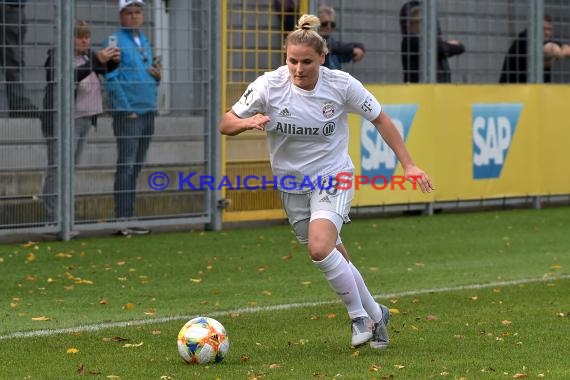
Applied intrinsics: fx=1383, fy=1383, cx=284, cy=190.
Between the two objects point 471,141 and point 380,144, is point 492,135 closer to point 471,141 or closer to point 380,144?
point 471,141

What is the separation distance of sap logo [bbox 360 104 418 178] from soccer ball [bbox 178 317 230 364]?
9.46 meters

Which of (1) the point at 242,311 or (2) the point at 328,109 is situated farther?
(1) the point at 242,311

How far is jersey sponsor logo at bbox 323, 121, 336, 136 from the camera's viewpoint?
8258 mm

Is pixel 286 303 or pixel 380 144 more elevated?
pixel 380 144

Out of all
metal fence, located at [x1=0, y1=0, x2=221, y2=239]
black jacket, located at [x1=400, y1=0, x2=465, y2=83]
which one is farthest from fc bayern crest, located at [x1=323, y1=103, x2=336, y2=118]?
black jacket, located at [x1=400, y1=0, x2=465, y2=83]

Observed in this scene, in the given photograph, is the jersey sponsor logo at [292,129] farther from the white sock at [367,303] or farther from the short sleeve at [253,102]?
the white sock at [367,303]

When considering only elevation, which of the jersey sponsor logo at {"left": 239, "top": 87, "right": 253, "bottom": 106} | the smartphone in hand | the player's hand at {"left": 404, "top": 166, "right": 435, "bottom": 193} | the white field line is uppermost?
the smartphone in hand

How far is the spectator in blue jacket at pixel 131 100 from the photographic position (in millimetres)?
15031

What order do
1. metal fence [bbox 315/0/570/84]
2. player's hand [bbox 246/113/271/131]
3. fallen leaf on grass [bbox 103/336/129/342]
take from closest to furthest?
player's hand [bbox 246/113/271/131]
fallen leaf on grass [bbox 103/336/129/342]
metal fence [bbox 315/0/570/84]

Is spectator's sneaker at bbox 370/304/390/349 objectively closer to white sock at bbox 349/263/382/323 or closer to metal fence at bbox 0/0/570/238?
white sock at bbox 349/263/382/323

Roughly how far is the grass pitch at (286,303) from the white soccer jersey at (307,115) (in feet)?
3.58

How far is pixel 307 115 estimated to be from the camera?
8.20 m

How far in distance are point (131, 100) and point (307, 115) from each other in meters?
7.24
